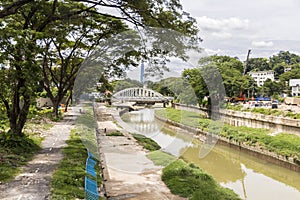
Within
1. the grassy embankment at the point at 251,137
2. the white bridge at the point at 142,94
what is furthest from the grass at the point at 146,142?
the white bridge at the point at 142,94

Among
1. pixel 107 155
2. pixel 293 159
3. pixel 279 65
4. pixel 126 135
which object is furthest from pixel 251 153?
pixel 279 65

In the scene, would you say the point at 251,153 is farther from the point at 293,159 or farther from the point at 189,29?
the point at 189,29

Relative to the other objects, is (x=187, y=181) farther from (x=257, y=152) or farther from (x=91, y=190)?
(x=257, y=152)

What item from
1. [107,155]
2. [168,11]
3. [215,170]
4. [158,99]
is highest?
[168,11]

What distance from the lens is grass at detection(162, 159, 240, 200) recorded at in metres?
10.3

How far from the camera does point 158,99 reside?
12875mm

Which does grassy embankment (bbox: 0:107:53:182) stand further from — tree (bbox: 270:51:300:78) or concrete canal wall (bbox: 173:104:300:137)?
tree (bbox: 270:51:300:78)

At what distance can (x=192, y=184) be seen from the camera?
11.2m

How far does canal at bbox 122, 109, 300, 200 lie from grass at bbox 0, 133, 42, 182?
563 centimetres

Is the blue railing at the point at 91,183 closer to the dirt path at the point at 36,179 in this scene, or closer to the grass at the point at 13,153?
the dirt path at the point at 36,179

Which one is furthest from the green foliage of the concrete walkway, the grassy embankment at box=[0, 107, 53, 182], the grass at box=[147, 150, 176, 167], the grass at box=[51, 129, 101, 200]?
the grass at box=[147, 150, 176, 167]

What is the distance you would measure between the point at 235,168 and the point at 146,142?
16.4 ft

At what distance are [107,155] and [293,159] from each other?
9.15 meters

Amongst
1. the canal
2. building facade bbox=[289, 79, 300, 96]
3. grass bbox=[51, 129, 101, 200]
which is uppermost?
building facade bbox=[289, 79, 300, 96]
